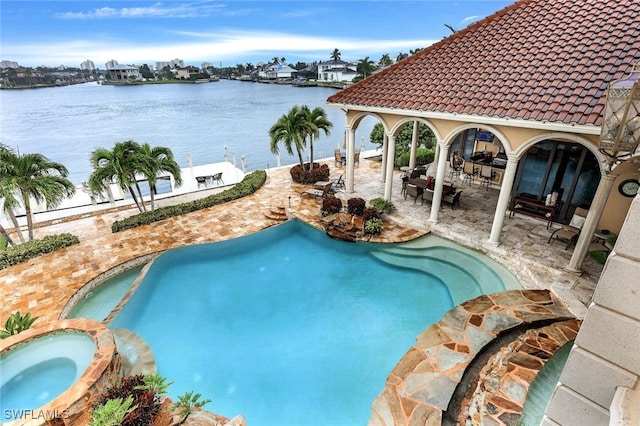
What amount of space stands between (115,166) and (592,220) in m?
14.1

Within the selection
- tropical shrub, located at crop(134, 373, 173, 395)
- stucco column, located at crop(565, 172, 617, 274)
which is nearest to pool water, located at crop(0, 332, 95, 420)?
tropical shrub, located at crop(134, 373, 173, 395)

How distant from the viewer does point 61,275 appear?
9.13 m

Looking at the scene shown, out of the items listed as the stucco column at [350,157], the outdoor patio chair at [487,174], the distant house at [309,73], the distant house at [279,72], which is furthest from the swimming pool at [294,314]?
the distant house at [279,72]

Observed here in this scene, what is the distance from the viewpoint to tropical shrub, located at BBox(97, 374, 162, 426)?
4.97 meters

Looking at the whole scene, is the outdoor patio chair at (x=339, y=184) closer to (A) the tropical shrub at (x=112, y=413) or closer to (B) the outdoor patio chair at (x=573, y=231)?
(B) the outdoor patio chair at (x=573, y=231)

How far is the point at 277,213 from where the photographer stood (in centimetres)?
1298

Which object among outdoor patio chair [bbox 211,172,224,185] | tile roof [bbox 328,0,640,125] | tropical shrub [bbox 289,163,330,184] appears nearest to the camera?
tile roof [bbox 328,0,640,125]

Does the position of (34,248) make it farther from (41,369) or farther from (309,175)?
(309,175)

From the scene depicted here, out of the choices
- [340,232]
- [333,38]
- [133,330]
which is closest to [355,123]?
[340,232]

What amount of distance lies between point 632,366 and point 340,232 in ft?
30.0

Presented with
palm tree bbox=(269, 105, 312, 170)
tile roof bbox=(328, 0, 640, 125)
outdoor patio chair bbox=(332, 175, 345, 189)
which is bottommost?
outdoor patio chair bbox=(332, 175, 345, 189)

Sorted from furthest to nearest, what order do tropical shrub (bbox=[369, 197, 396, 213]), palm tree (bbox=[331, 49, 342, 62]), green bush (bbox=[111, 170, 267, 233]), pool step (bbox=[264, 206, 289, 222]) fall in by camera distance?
palm tree (bbox=[331, 49, 342, 62]), pool step (bbox=[264, 206, 289, 222]), tropical shrub (bbox=[369, 197, 396, 213]), green bush (bbox=[111, 170, 267, 233])

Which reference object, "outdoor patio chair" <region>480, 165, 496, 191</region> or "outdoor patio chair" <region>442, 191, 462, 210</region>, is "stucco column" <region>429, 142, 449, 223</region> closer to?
"outdoor patio chair" <region>442, 191, 462, 210</region>

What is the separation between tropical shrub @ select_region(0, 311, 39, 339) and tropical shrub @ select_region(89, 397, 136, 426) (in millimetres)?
3611
